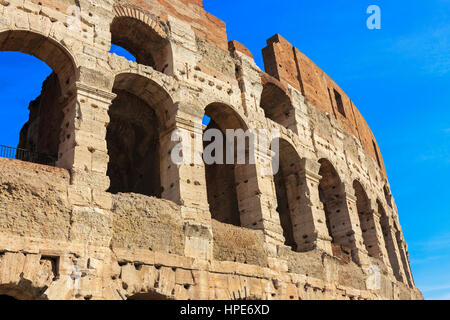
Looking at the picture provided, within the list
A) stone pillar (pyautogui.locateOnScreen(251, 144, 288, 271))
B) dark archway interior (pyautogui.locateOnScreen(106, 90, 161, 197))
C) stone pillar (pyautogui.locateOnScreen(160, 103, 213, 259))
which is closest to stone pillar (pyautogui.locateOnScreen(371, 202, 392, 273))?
stone pillar (pyautogui.locateOnScreen(251, 144, 288, 271))

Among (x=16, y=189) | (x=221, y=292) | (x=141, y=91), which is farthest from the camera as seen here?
(x=141, y=91)

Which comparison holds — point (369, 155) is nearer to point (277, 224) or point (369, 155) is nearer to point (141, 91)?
point (277, 224)

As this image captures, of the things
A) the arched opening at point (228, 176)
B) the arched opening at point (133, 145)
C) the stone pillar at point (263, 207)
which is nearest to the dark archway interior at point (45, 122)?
the arched opening at point (133, 145)

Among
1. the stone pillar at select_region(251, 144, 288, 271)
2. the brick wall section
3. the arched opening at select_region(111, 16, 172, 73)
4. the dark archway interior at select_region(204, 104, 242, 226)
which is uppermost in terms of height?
the brick wall section

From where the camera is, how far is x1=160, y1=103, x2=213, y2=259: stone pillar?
885 centimetres

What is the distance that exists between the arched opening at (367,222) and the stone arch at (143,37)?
332 inches

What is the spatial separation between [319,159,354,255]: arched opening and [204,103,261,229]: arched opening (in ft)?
10.7

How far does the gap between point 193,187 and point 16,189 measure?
3.38m

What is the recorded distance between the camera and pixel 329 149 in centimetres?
1482

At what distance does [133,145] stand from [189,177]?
3.91m

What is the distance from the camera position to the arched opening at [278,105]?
1383 centimetres

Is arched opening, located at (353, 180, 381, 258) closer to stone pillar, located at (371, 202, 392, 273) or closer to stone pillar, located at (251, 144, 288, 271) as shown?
stone pillar, located at (371, 202, 392, 273)

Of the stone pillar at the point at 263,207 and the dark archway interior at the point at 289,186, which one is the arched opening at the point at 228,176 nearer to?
the stone pillar at the point at 263,207

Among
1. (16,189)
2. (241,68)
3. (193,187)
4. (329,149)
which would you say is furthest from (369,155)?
(16,189)
